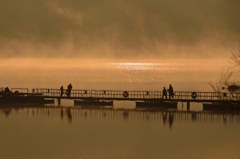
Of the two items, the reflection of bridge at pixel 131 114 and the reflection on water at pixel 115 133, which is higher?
the reflection of bridge at pixel 131 114

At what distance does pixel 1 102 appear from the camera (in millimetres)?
69312

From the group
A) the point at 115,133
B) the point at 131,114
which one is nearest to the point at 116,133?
the point at 115,133

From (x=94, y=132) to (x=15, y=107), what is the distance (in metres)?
17.0

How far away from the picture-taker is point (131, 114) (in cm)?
6309

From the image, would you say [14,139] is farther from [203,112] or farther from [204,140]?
[203,112]

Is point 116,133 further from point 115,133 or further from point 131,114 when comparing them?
point 131,114

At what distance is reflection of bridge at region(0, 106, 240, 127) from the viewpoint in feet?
196

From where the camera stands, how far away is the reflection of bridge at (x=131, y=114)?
59.6 metres

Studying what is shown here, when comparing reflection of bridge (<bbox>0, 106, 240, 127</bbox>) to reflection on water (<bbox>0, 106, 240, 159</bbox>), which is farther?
reflection of bridge (<bbox>0, 106, 240, 127</bbox>)

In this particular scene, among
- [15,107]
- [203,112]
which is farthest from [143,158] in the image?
[15,107]

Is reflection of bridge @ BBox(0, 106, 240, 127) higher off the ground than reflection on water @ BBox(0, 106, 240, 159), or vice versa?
reflection of bridge @ BBox(0, 106, 240, 127)

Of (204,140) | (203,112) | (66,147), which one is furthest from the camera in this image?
(203,112)

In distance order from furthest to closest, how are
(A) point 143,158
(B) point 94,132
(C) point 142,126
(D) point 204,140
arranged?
1. (C) point 142,126
2. (B) point 94,132
3. (D) point 204,140
4. (A) point 143,158

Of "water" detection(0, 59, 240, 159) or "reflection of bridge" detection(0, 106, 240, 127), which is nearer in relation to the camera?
"water" detection(0, 59, 240, 159)
